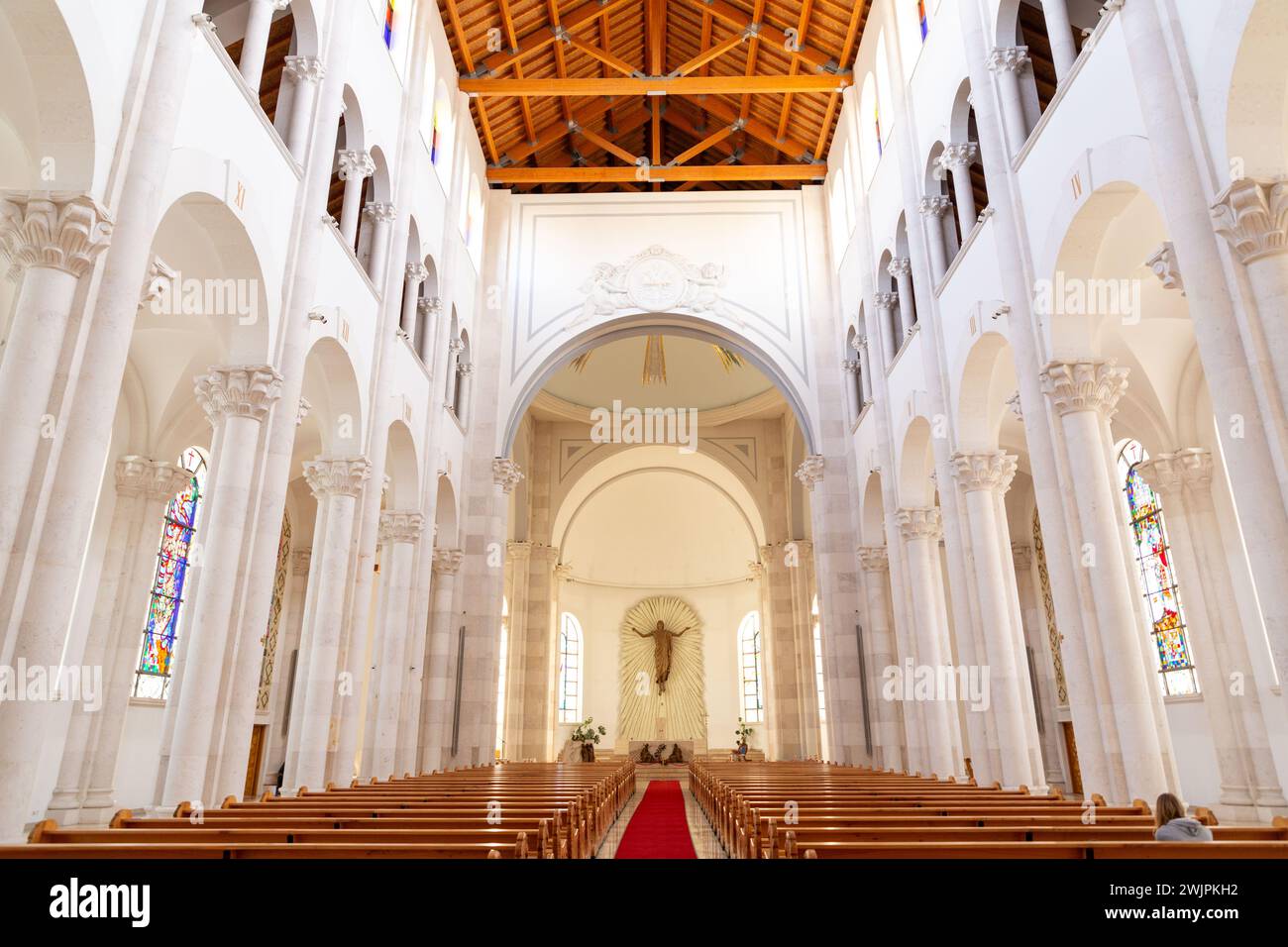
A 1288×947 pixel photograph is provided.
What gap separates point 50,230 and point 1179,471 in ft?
48.4

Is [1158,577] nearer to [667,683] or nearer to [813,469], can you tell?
[813,469]

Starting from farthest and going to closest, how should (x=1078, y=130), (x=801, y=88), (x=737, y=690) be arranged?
(x=737, y=690) < (x=801, y=88) < (x=1078, y=130)

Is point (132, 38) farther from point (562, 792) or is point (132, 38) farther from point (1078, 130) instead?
point (1078, 130)

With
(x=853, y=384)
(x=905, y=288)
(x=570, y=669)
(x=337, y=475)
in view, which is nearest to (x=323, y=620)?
(x=337, y=475)

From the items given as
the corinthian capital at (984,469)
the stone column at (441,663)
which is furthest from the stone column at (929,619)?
the stone column at (441,663)

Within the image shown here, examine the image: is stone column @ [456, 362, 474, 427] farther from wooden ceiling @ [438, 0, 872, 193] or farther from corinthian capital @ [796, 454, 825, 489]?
corinthian capital @ [796, 454, 825, 489]

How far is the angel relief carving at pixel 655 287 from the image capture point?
62.8 feet

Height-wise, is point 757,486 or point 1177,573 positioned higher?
point 757,486

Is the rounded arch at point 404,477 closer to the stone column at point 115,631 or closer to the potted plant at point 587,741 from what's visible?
the stone column at point 115,631

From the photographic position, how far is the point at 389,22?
13.0m

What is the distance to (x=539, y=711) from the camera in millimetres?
25312

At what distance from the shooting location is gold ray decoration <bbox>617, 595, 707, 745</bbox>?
3030cm
